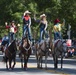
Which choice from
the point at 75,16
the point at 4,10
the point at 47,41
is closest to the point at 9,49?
the point at 47,41

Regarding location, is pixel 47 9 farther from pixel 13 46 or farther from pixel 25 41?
pixel 25 41

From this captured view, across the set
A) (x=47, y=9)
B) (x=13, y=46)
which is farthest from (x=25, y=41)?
(x=47, y=9)

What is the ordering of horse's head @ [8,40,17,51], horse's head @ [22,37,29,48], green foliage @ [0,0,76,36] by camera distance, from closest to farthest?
horse's head @ [22,37,29,48] → horse's head @ [8,40,17,51] → green foliage @ [0,0,76,36]

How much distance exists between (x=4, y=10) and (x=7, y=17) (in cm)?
142

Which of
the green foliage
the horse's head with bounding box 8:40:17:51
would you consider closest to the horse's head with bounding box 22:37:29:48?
the horse's head with bounding box 8:40:17:51

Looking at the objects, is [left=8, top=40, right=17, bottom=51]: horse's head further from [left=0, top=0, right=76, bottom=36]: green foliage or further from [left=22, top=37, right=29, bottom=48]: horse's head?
[left=0, top=0, right=76, bottom=36]: green foliage

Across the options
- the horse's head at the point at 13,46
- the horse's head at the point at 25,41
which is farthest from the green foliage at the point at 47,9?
the horse's head at the point at 25,41

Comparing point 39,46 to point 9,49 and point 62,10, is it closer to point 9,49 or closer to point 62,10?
point 9,49

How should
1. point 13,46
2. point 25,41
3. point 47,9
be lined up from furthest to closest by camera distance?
point 47,9
point 13,46
point 25,41

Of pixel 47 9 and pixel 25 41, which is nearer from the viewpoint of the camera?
pixel 25 41

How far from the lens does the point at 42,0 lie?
5391cm

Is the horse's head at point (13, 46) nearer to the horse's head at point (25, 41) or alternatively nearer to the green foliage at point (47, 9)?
the horse's head at point (25, 41)

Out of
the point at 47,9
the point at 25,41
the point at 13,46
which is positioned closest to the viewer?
the point at 25,41

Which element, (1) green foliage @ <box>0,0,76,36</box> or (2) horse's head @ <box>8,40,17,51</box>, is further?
(1) green foliage @ <box>0,0,76,36</box>
